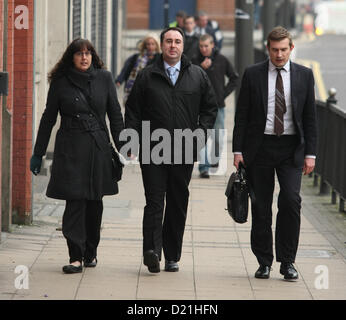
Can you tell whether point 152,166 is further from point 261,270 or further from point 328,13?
point 328,13

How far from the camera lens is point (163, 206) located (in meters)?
8.63

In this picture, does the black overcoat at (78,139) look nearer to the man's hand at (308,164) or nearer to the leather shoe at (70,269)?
the leather shoe at (70,269)

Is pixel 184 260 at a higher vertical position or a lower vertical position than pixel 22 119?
lower

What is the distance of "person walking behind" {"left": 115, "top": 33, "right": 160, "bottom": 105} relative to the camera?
1424cm

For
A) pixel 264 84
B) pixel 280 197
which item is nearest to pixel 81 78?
pixel 264 84

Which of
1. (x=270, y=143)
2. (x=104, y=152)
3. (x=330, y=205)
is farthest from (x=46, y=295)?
(x=330, y=205)

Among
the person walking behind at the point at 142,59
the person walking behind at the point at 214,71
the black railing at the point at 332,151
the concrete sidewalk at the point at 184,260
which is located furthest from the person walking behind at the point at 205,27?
the concrete sidewalk at the point at 184,260

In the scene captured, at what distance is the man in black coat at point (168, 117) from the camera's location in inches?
335

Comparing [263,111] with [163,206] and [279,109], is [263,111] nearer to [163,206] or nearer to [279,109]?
[279,109]

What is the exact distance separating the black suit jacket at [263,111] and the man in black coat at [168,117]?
0.98ft

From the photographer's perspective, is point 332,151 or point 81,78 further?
point 332,151

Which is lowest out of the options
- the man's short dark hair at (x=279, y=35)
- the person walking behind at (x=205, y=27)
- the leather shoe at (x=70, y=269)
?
the leather shoe at (x=70, y=269)

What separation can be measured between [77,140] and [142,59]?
6017 mm

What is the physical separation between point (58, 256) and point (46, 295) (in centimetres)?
159
